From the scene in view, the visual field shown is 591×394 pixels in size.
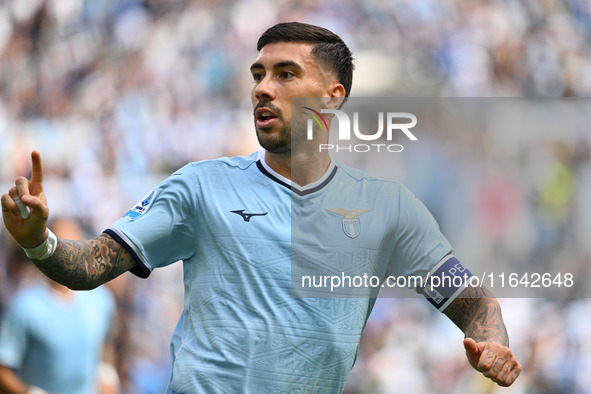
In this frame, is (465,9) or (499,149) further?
(465,9)

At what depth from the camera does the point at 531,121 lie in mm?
6953

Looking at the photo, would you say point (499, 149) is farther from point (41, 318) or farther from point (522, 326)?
point (41, 318)

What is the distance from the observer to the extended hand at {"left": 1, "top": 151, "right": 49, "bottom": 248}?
2326 mm

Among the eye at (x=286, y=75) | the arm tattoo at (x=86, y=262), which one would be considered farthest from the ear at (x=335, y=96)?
the arm tattoo at (x=86, y=262)

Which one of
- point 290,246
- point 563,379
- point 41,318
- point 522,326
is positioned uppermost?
point 290,246

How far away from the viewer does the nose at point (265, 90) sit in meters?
2.99

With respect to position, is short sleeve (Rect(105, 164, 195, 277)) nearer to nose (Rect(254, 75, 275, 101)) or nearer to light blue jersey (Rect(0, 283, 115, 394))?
nose (Rect(254, 75, 275, 101))

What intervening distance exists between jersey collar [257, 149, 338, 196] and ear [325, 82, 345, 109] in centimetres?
30

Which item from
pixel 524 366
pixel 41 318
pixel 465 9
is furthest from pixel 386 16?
pixel 41 318

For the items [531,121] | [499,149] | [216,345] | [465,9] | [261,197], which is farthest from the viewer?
[465,9]

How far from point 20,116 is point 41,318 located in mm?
3005

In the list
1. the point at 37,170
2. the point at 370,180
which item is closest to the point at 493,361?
→ the point at 370,180

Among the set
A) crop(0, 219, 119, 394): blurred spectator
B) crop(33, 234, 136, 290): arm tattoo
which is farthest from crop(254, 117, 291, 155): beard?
crop(0, 219, 119, 394): blurred spectator

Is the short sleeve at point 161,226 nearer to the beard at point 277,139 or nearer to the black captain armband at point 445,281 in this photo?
the beard at point 277,139
